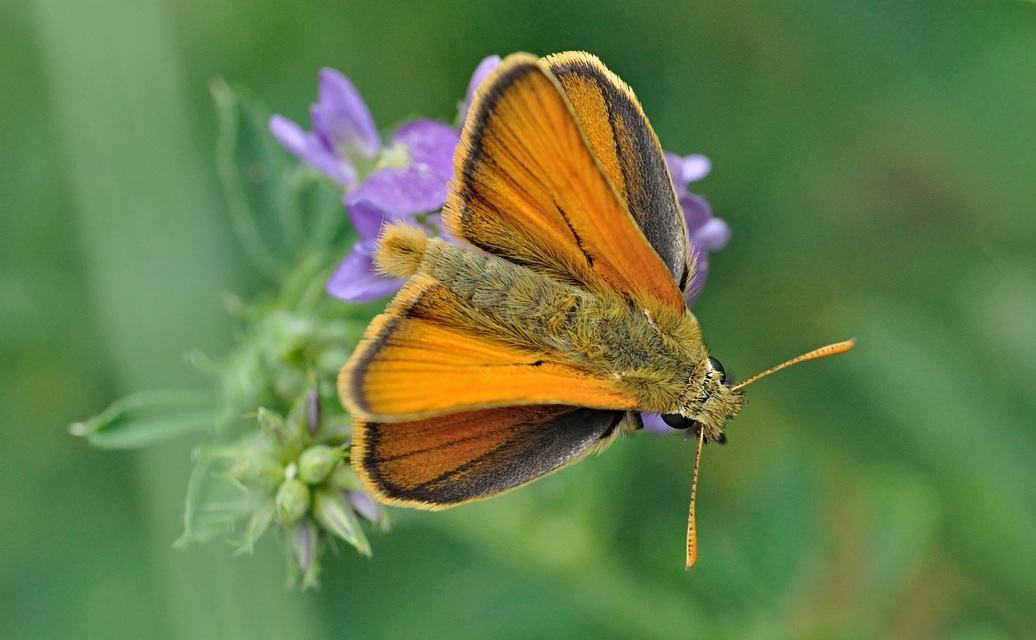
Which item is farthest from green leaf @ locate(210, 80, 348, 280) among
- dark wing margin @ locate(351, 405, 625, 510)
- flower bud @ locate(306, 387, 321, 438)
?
dark wing margin @ locate(351, 405, 625, 510)

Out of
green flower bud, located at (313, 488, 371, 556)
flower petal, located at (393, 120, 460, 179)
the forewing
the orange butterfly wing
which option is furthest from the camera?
flower petal, located at (393, 120, 460, 179)

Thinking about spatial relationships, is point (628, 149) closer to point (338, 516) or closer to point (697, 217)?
point (697, 217)

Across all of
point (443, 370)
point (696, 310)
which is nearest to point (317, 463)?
point (443, 370)

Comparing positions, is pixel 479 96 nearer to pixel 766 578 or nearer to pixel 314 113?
pixel 314 113

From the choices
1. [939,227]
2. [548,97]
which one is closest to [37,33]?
[548,97]

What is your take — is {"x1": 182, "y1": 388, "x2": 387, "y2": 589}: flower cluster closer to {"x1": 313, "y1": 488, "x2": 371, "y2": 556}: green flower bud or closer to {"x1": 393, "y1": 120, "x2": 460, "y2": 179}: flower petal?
{"x1": 313, "y1": 488, "x2": 371, "y2": 556}: green flower bud

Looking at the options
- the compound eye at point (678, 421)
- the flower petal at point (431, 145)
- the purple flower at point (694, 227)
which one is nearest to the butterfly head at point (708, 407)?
the compound eye at point (678, 421)
